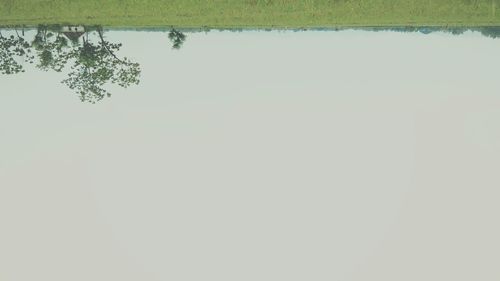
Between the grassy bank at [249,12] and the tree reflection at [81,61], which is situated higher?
the grassy bank at [249,12]

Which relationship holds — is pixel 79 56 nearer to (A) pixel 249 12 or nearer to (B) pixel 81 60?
(B) pixel 81 60

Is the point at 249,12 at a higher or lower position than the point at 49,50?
higher

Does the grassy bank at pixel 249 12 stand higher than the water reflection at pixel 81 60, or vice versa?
the grassy bank at pixel 249 12

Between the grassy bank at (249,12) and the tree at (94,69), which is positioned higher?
the grassy bank at (249,12)

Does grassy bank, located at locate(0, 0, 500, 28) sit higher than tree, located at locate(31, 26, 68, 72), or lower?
higher

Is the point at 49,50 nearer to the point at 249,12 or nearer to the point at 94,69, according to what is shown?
the point at 94,69

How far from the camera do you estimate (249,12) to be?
159 ft

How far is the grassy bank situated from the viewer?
46031mm

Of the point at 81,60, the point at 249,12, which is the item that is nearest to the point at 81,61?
the point at 81,60

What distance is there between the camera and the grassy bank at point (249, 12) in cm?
4603

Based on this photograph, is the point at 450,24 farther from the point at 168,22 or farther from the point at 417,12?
the point at 168,22

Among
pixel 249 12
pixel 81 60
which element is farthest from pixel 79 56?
pixel 249 12

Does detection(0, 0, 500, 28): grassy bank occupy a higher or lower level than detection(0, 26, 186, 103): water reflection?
higher

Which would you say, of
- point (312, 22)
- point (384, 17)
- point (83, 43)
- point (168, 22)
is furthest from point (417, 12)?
point (83, 43)
